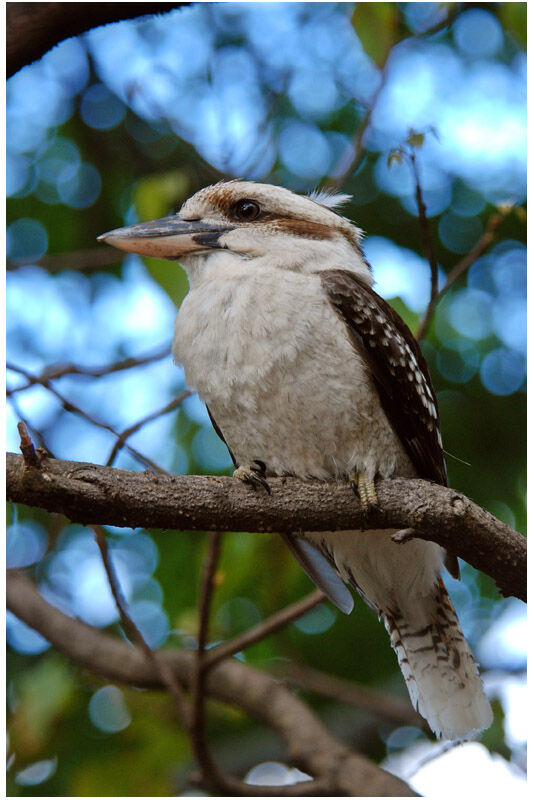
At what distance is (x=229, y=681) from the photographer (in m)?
2.60

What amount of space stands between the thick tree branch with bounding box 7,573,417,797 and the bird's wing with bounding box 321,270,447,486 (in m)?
0.94

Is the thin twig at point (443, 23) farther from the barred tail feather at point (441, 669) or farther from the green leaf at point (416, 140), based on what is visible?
the barred tail feather at point (441, 669)

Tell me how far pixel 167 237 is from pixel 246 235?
0.18m

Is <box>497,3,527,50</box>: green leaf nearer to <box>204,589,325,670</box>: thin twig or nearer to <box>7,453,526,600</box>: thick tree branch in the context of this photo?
<box>7,453,526,600</box>: thick tree branch

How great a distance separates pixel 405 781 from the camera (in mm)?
2180

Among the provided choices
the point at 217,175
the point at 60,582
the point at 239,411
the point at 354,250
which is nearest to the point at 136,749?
the point at 60,582

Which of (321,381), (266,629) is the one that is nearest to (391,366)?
(321,381)

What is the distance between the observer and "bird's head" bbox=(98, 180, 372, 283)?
192cm

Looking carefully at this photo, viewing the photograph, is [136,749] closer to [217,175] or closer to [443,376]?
[443,376]

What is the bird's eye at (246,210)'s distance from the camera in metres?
2.00

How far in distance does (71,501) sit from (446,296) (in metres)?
1.71

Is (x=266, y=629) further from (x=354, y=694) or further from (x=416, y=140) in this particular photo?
(x=416, y=140)

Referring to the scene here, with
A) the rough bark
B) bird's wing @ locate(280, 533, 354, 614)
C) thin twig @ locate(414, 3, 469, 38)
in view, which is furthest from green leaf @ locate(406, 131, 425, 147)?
bird's wing @ locate(280, 533, 354, 614)

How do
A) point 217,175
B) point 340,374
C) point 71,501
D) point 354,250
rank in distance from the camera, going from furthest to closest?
point 217,175
point 354,250
point 340,374
point 71,501
